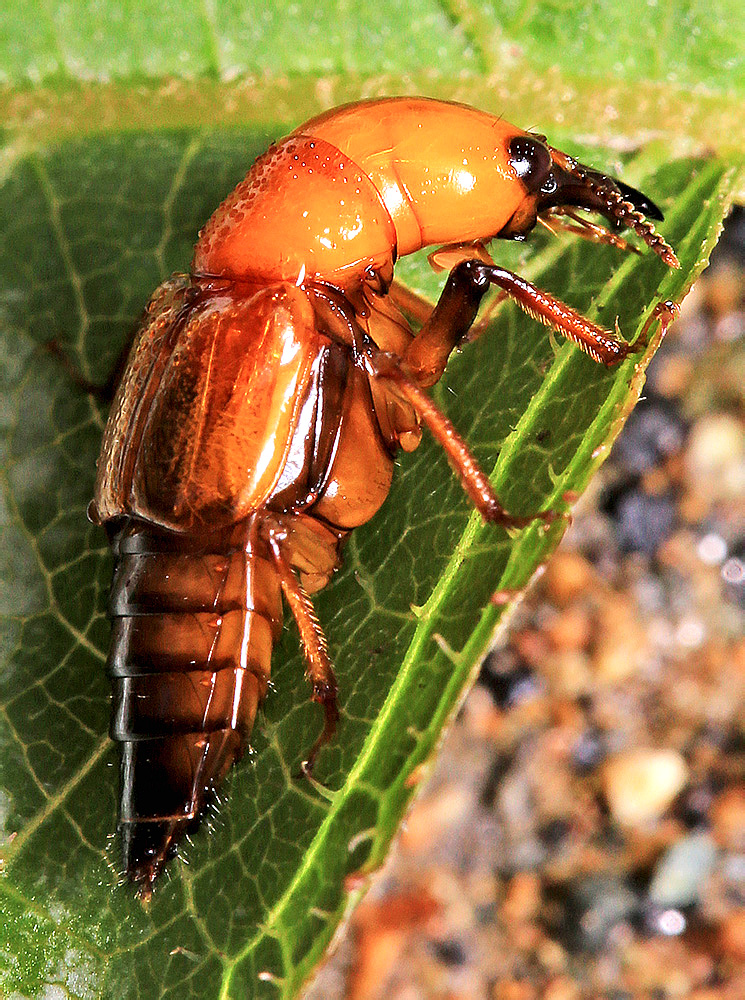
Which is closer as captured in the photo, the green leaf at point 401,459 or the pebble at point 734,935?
the green leaf at point 401,459

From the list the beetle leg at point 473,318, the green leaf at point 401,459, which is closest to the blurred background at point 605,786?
the green leaf at point 401,459

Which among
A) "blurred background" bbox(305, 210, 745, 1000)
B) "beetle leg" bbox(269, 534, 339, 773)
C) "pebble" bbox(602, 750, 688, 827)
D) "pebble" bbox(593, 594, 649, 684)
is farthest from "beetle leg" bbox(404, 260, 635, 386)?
"pebble" bbox(602, 750, 688, 827)

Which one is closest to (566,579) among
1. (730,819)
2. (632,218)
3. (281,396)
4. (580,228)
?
(730,819)

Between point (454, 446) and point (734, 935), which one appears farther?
point (734, 935)

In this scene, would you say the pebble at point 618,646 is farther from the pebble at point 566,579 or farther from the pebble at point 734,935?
the pebble at point 734,935

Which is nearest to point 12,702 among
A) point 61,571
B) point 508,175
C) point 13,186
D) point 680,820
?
point 61,571

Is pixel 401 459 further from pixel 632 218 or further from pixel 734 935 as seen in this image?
pixel 734 935

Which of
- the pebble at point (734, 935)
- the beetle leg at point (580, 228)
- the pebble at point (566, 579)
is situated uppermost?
the beetle leg at point (580, 228)
